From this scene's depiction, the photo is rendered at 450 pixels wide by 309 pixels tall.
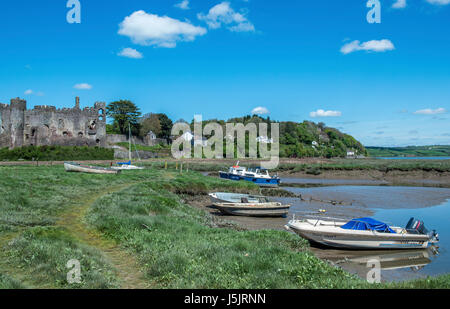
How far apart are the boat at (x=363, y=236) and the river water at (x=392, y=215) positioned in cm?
33

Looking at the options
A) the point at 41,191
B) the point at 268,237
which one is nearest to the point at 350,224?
the point at 268,237

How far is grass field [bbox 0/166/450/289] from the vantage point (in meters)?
8.40

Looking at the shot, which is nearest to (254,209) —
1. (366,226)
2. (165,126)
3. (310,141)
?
(366,226)

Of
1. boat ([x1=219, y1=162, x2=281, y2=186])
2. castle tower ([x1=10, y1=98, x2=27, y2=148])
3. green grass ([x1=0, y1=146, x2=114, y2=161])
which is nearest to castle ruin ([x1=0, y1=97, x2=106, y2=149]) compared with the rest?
castle tower ([x1=10, y1=98, x2=27, y2=148])

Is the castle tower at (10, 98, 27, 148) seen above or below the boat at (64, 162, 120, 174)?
above

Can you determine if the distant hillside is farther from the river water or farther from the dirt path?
the dirt path

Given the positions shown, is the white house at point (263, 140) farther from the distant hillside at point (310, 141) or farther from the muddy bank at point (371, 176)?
the muddy bank at point (371, 176)

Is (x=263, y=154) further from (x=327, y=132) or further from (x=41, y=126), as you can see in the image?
(x=327, y=132)

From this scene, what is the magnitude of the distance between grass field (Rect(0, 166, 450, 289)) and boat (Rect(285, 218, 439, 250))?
978mm

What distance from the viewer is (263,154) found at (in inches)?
4161

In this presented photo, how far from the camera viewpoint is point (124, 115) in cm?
8625

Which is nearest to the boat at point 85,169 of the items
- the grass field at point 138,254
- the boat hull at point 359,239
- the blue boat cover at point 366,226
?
the grass field at point 138,254

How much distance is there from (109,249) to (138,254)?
1.39m
